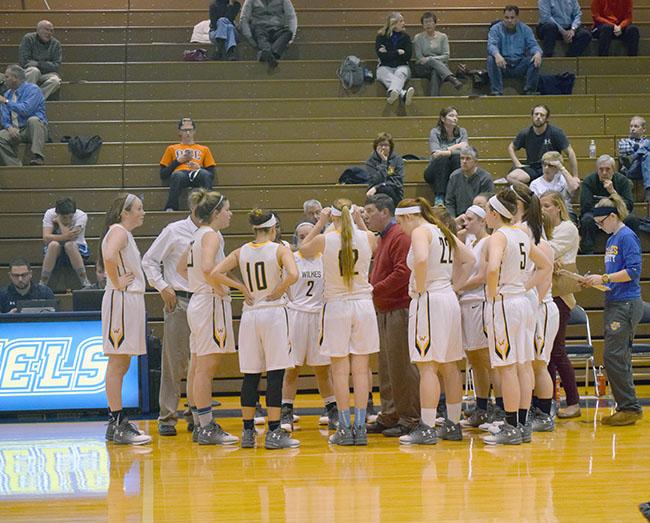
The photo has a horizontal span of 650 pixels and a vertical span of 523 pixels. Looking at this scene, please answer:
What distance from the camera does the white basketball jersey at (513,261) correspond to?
7664 millimetres

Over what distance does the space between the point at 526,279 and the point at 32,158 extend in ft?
25.5

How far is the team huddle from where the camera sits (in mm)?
7695

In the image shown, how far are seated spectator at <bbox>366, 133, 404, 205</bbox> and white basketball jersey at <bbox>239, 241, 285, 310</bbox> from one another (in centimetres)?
429

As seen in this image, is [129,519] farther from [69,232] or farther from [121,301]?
[69,232]

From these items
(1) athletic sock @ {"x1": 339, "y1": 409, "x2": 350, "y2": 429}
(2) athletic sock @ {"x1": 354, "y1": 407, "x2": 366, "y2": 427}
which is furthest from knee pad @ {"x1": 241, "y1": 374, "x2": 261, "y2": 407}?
(2) athletic sock @ {"x1": 354, "y1": 407, "x2": 366, "y2": 427}

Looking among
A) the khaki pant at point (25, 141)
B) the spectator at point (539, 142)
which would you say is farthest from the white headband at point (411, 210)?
the khaki pant at point (25, 141)

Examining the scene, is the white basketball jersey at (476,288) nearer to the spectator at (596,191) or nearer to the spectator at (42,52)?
the spectator at (596,191)

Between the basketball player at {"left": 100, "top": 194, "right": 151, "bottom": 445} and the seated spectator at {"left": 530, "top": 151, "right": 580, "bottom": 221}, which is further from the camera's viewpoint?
the seated spectator at {"left": 530, "top": 151, "right": 580, "bottom": 221}

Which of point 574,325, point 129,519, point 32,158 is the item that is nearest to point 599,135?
point 574,325

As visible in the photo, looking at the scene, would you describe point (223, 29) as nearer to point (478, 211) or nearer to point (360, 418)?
point (478, 211)

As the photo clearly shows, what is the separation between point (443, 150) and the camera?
41.3ft

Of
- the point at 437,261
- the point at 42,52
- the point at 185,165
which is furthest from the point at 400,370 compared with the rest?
the point at 42,52

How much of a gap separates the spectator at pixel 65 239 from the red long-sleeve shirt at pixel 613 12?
8.27m

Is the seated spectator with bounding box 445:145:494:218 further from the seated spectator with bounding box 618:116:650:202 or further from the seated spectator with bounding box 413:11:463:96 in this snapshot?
the seated spectator with bounding box 413:11:463:96
